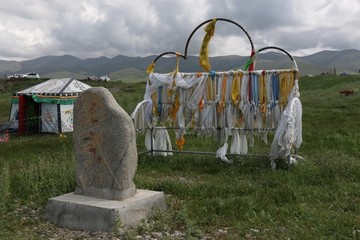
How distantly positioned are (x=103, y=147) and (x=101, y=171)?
34 centimetres

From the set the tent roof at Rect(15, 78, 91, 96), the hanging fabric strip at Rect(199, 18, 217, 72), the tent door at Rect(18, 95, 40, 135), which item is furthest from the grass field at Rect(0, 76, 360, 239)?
the tent door at Rect(18, 95, 40, 135)

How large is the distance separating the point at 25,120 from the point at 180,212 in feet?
47.5

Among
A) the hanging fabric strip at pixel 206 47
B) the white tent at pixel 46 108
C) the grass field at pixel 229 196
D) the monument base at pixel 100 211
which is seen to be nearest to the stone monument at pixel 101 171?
the monument base at pixel 100 211

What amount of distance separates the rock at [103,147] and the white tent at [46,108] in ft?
40.1

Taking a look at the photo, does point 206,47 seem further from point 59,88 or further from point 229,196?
point 59,88

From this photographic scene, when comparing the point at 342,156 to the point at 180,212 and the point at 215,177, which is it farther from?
the point at 180,212

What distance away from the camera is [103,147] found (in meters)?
6.19

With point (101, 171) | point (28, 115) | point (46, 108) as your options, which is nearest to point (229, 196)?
point (101, 171)

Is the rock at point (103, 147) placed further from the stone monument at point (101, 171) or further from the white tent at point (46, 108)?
the white tent at point (46, 108)

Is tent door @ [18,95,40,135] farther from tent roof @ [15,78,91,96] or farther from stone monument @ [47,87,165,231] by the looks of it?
stone monument @ [47,87,165,231]

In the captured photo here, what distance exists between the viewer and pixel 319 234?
530 cm

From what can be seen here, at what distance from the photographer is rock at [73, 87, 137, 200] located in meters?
6.09

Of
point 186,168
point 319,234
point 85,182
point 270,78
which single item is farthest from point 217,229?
point 270,78

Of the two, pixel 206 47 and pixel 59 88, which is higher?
pixel 206 47
